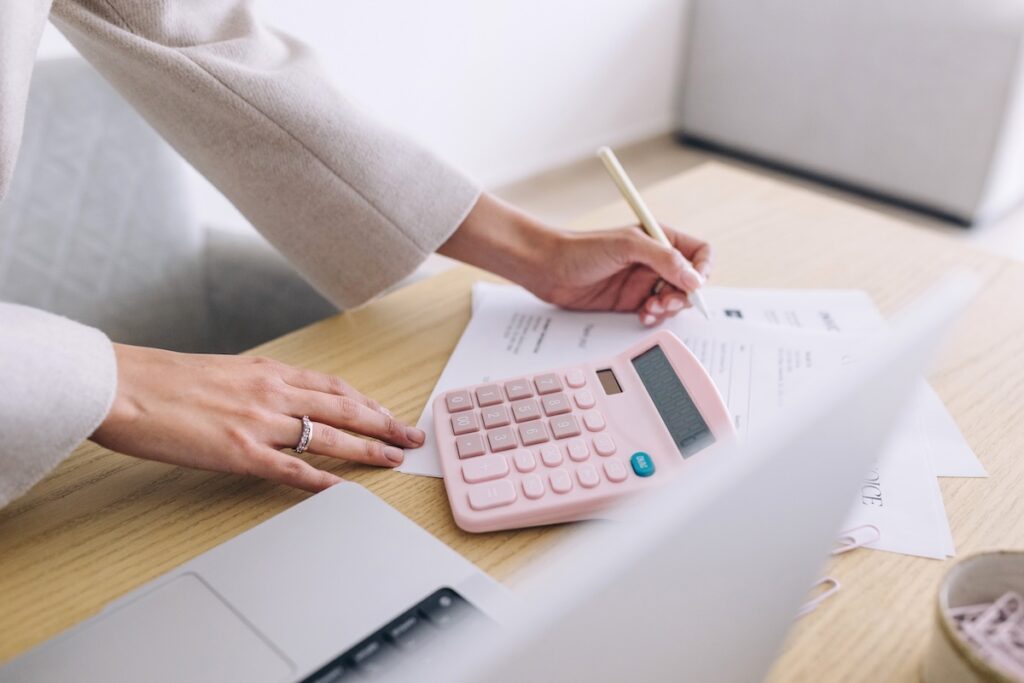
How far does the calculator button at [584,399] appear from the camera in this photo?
0.56 m

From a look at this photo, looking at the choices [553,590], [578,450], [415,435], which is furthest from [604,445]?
[553,590]

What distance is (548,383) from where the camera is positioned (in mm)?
581

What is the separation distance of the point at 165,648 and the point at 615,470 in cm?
26

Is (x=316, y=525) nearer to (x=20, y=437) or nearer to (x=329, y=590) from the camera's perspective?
(x=329, y=590)

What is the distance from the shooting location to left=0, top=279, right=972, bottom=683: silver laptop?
199mm

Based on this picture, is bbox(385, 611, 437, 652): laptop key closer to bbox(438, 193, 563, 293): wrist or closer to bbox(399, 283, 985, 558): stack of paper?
bbox(399, 283, 985, 558): stack of paper

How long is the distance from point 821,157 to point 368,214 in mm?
2304

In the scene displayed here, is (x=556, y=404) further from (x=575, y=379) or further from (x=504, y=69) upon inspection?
(x=504, y=69)

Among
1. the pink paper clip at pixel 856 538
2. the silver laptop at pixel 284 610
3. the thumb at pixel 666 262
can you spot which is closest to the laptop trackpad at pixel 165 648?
the silver laptop at pixel 284 610

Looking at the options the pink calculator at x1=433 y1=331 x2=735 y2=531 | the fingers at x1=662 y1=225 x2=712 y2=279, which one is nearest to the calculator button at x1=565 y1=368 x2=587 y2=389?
the pink calculator at x1=433 y1=331 x2=735 y2=531

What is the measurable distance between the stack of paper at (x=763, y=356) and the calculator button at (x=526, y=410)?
6 centimetres

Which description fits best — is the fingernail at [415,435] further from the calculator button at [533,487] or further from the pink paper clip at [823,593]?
the pink paper clip at [823,593]

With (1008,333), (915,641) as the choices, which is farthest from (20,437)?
(1008,333)

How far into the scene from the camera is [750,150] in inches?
112
